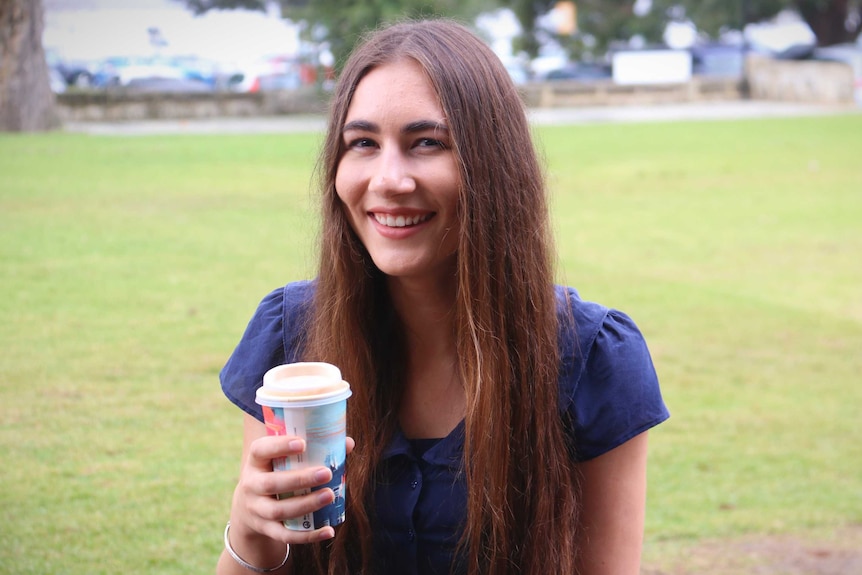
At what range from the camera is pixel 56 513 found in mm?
4230

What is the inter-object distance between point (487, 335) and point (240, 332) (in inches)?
195

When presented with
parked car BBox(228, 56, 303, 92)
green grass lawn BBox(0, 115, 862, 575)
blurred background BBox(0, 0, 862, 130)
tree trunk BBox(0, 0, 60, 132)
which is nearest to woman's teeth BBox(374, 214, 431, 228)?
green grass lawn BBox(0, 115, 862, 575)

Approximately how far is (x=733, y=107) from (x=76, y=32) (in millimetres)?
16659

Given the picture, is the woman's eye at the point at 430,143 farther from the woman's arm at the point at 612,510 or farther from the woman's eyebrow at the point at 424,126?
the woman's arm at the point at 612,510

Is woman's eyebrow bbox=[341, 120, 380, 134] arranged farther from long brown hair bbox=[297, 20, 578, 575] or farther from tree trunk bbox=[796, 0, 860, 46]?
tree trunk bbox=[796, 0, 860, 46]

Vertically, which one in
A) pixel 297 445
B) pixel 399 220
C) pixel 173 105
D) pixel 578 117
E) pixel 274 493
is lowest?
pixel 578 117

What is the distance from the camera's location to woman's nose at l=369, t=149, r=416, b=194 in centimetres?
215

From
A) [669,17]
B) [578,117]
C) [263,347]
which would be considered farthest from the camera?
[669,17]

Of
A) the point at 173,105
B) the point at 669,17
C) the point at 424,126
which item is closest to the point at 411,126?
the point at 424,126

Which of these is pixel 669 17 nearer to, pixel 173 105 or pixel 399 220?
pixel 173 105

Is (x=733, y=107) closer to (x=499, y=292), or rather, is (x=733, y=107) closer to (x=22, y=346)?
(x=22, y=346)

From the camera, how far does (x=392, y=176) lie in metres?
2.16

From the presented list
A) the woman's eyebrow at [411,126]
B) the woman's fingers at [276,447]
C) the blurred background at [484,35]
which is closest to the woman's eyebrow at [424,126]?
the woman's eyebrow at [411,126]

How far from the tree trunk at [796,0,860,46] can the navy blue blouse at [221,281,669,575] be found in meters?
42.8
